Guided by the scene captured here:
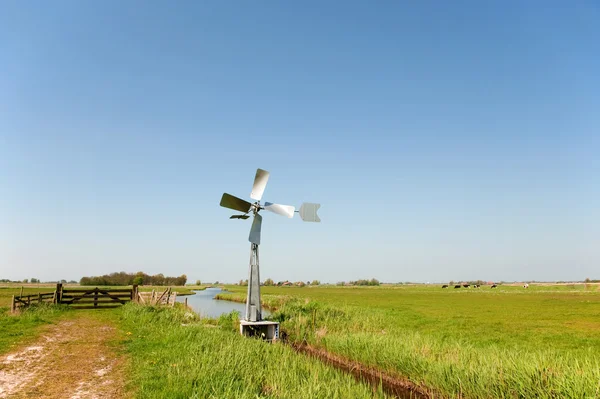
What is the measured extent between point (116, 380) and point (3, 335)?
922 cm

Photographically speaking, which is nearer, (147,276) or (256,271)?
(256,271)

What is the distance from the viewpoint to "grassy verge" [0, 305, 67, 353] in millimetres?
14234

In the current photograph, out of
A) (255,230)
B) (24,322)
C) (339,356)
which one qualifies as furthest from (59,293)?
(339,356)

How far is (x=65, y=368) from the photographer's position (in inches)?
414

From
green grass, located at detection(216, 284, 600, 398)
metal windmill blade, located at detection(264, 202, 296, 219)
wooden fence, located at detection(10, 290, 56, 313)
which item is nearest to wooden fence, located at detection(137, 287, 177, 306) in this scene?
wooden fence, located at detection(10, 290, 56, 313)

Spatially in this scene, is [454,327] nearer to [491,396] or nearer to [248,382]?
[491,396]

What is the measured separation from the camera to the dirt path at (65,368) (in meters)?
8.45

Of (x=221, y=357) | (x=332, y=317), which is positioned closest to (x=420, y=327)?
(x=332, y=317)

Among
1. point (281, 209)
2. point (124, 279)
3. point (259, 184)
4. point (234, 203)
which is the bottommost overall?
point (124, 279)

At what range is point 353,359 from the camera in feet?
51.2

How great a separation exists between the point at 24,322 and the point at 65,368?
11.1m

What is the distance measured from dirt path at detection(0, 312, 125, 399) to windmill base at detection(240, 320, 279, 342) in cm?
588

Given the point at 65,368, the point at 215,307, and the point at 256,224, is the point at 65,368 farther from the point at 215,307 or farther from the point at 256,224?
the point at 215,307

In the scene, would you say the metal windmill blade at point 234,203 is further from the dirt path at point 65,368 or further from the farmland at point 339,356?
the dirt path at point 65,368
